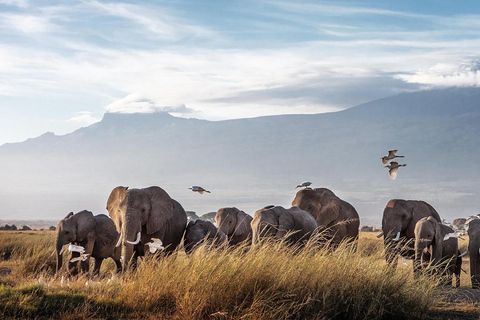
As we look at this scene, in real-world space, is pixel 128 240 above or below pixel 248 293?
above

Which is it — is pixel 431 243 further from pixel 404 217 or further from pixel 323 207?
pixel 323 207

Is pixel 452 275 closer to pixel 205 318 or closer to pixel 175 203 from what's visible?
pixel 175 203

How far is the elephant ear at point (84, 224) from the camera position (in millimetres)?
18375

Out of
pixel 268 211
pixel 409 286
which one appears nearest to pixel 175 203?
pixel 268 211

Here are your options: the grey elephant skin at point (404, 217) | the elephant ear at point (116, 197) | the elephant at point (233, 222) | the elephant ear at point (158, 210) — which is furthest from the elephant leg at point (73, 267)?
the grey elephant skin at point (404, 217)

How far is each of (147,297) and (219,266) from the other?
1.29 meters

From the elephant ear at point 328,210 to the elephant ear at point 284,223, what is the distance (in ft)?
14.2

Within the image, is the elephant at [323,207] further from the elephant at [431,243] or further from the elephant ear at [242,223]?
the elephant at [431,243]

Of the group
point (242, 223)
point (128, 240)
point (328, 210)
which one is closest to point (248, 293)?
point (128, 240)

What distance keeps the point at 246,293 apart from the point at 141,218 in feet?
19.3

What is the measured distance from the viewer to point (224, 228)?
21.2m

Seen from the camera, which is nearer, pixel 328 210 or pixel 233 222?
pixel 328 210

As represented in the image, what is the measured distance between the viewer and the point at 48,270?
1859cm

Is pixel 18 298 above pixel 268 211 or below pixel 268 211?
below
